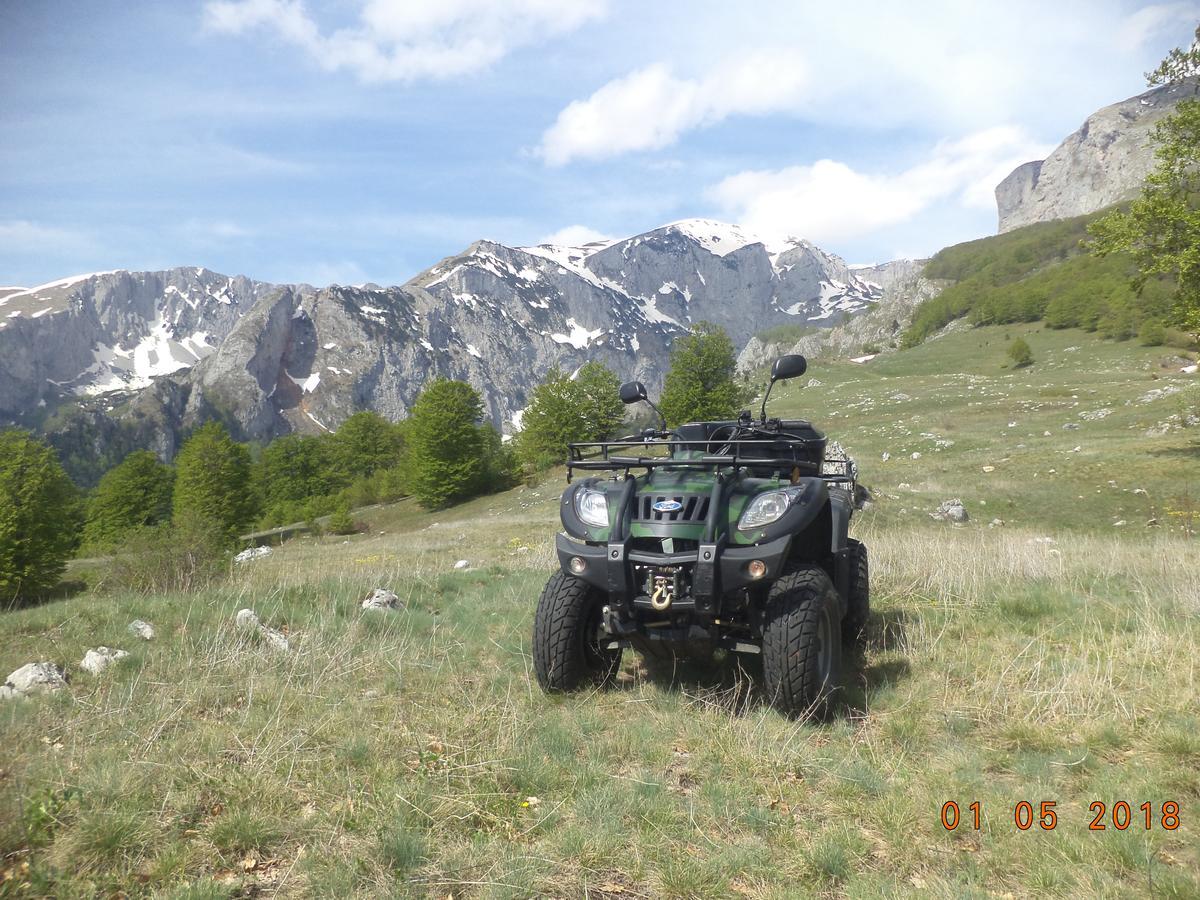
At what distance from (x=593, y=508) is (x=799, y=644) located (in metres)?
1.61

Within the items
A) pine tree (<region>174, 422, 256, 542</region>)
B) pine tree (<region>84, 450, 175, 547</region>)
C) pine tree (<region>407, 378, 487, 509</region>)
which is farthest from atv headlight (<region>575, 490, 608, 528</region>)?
pine tree (<region>84, 450, 175, 547</region>)

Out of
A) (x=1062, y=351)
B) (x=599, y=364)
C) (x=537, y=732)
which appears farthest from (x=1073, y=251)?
(x=537, y=732)

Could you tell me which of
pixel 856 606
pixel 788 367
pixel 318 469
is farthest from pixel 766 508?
pixel 318 469

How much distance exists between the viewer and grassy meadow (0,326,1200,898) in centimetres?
279

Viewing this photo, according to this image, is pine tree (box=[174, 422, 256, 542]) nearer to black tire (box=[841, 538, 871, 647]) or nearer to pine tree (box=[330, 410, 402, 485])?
pine tree (box=[330, 410, 402, 485])

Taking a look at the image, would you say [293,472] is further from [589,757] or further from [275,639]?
[589,757]

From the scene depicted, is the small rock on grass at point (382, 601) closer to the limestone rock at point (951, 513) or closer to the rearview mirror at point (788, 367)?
the rearview mirror at point (788, 367)

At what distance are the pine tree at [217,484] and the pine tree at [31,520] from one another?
8308 mm

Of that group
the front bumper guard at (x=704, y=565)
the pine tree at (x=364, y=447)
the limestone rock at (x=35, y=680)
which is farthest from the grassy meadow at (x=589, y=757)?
the pine tree at (x=364, y=447)

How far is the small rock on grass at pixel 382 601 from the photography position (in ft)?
24.6

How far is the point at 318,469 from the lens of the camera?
242ft

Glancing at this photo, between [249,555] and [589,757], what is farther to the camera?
[249,555]
